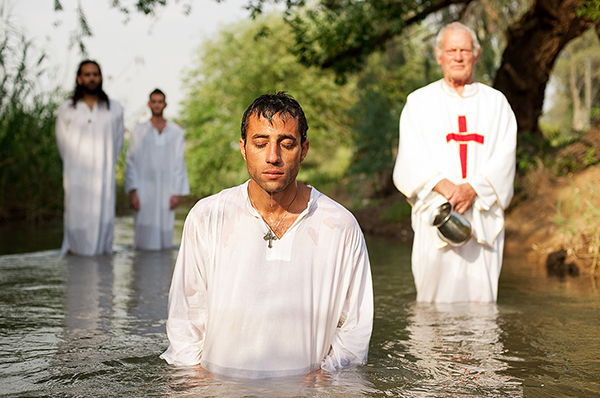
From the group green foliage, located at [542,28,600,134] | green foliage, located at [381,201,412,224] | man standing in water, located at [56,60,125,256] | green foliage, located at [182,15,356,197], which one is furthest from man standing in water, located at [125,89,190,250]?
green foliage, located at [542,28,600,134]

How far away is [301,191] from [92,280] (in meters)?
4.57

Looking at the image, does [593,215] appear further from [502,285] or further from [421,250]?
[421,250]

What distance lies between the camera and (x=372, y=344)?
5.02 meters

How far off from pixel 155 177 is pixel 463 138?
6.02m

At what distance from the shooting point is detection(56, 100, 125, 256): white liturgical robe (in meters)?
10.2

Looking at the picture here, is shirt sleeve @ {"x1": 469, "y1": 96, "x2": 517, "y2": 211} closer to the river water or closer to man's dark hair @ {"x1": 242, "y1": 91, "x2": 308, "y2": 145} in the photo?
the river water

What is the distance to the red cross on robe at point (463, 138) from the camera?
6.57 m

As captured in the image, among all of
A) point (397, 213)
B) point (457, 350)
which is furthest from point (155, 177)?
point (457, 350)

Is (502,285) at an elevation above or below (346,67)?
below

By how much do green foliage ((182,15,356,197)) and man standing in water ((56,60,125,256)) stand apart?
24.3 m

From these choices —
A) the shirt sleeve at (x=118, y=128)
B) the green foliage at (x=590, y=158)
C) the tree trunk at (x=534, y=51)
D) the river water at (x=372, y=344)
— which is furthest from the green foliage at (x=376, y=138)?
the river water at (x=372, y=344)

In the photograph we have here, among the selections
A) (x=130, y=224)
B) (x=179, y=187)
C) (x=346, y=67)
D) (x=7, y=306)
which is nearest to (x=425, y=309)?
(x=7, y=306)

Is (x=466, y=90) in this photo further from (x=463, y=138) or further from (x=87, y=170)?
(x=87, y=170)

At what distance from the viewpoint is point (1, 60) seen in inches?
493
